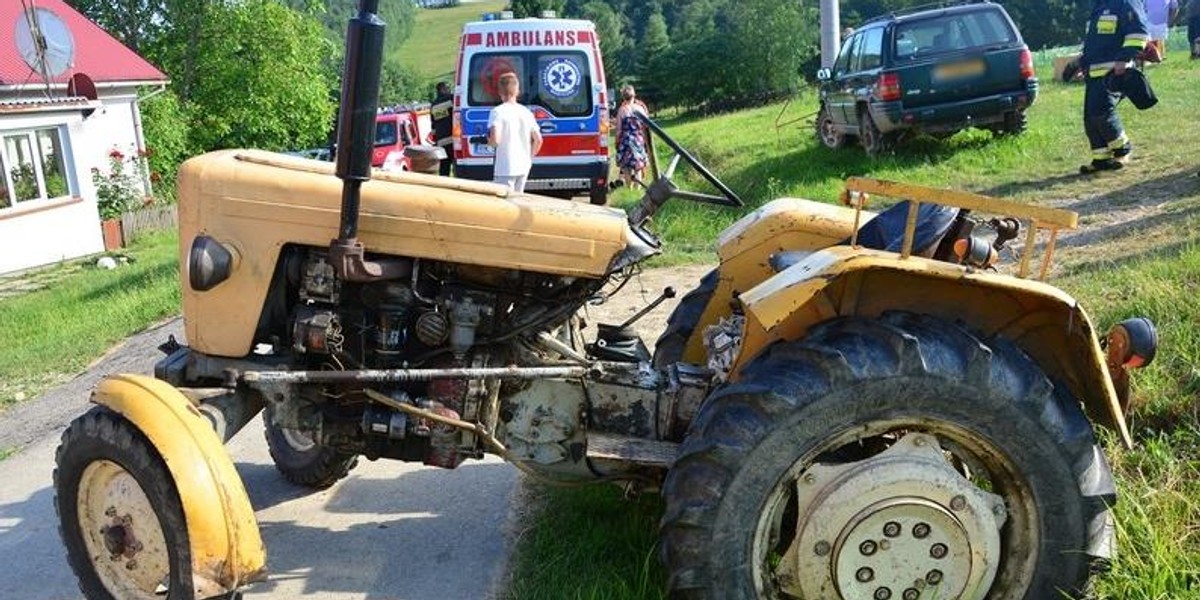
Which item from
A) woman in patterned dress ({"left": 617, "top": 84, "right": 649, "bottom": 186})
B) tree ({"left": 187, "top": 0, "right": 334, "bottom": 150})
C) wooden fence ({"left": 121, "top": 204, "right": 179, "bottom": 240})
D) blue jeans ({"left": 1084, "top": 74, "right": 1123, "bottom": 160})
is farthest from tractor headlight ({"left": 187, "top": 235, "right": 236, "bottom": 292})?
tree ({"left": 187, "top": 0, "right": 334, "bottom": 150})

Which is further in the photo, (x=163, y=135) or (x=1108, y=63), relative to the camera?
(x=163, y=135)

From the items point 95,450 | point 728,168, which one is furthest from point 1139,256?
point 728,168

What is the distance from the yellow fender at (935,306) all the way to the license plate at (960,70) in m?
8.57

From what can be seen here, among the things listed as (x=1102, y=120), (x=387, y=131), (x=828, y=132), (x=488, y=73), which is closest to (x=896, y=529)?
(x=1102, y=120)

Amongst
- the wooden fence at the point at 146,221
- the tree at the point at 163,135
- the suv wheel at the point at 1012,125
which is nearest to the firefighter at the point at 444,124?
the wooden fence at the point at 146,221

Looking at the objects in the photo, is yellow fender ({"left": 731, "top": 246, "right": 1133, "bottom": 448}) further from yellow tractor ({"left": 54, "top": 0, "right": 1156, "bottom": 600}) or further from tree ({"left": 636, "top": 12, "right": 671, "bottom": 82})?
tree ({"left": 636, "top": 12, "right": 671, "bottom": 82})

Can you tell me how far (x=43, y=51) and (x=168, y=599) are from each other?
696 inches

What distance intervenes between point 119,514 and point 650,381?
1.78 meters

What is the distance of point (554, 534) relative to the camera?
3730 mm

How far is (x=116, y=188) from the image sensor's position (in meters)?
20.2

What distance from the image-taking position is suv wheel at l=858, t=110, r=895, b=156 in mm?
11682

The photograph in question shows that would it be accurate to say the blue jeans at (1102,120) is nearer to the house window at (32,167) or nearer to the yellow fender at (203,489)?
the yellow fender at (203,489)

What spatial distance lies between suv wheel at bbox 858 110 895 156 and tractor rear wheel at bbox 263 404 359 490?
28.9 feet

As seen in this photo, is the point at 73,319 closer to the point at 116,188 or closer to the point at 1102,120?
the point at 1102,120
